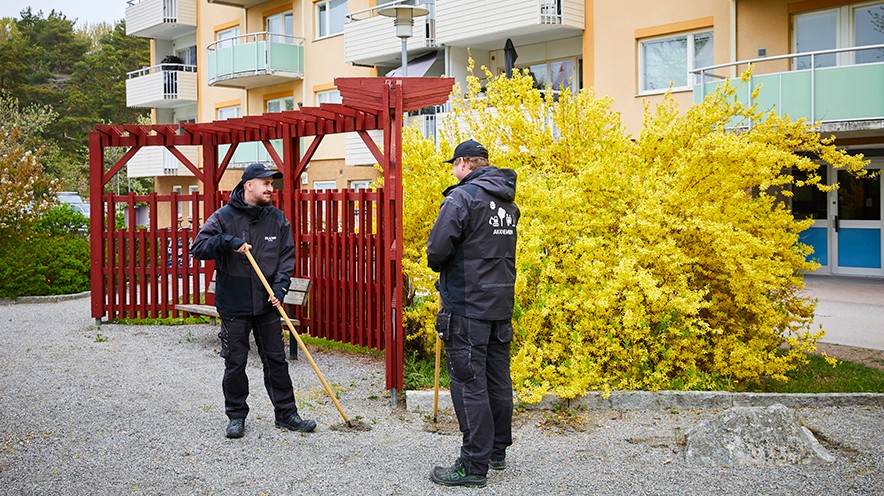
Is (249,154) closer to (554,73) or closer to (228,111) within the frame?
(228,111)

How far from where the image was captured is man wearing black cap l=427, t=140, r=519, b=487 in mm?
5625

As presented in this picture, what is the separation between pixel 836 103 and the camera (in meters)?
16.1

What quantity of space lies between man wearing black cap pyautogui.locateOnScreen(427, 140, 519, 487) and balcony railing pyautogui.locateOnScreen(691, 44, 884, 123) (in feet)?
36.2

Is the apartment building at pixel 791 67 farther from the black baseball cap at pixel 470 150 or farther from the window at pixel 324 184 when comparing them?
the black baseball cap at pixel 470 150

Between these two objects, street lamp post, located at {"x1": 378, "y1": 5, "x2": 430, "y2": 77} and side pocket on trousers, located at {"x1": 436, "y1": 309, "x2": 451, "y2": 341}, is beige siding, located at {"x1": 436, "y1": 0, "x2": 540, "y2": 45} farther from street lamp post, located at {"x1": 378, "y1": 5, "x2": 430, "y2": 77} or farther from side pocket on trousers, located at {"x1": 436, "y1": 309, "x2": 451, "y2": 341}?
side pocket on trousers, located at {"x1": 436, "y1": 309, "x2": 451, "y2": 341}

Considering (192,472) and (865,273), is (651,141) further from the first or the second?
(865,273)

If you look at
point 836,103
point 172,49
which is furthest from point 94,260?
point 172,49

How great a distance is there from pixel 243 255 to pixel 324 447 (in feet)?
5.08

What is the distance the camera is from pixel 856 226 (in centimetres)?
1928

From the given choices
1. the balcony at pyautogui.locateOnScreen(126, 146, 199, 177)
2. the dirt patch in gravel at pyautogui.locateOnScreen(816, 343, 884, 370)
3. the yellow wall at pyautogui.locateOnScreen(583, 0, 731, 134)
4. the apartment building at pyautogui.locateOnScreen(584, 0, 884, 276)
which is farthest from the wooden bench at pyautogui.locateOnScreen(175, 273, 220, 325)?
the balcony at pyautogui.locateOnScreen(126, 146, 199, 177)

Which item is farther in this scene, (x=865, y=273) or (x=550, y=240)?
(x=865, y=273)

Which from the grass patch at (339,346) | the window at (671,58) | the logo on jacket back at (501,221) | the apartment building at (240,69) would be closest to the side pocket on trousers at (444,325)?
the logo on jacket back at (501,221)

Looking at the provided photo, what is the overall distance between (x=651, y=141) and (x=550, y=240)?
1460 millimetres

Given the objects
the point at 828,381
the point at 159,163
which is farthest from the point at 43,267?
the point at 159,163
